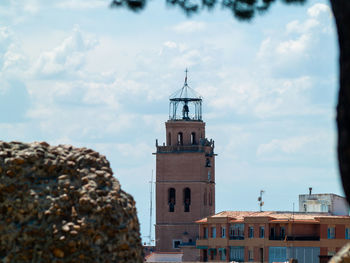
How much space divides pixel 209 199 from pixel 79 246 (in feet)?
318

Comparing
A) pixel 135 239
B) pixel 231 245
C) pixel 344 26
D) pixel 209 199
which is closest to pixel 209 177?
pixel 209 199

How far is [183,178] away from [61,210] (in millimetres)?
95080

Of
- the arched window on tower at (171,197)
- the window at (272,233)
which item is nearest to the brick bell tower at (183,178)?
the arched window on tower at (171,197)

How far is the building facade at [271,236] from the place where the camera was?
257 feet

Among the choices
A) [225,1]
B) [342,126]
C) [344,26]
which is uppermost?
[225,1]

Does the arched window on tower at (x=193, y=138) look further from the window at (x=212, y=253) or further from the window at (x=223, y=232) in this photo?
the window at (x=212, y=253)

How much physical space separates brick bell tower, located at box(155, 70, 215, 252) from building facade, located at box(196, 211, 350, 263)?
57.3ft

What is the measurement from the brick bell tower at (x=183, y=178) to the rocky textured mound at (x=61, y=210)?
91.8m

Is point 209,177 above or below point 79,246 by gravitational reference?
above

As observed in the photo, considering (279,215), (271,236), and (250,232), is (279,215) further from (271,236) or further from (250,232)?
(271,236)

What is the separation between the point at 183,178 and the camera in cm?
11044

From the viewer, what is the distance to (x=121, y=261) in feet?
51.1

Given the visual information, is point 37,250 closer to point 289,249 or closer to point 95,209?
point 95,209

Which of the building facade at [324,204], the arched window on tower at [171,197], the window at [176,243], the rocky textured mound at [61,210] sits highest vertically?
the arched window on tower at [171,197]
